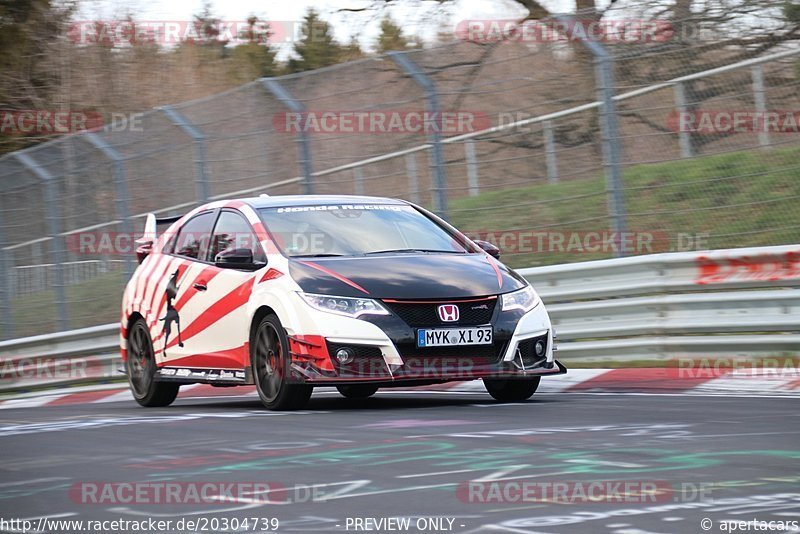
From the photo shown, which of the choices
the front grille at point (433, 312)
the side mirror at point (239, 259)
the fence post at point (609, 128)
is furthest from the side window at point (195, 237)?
the fence post at point (609, 128)

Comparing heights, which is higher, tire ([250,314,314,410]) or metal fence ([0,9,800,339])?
metal fence ([0,9,800,339])

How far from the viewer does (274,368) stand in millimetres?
8773

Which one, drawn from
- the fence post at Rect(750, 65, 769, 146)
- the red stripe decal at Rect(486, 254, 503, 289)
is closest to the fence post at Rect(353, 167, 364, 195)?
the fence post at Rect(750, 65, 769, 146)

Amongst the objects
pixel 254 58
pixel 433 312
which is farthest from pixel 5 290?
pixel 254 58

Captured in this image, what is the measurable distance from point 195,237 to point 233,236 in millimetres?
735

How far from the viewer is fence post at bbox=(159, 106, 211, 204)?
47.8 feet

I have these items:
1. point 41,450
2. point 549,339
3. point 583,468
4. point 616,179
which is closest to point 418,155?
point 616,179

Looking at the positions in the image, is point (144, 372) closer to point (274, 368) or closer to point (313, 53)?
point (274, 368)

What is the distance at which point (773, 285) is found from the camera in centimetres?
1016

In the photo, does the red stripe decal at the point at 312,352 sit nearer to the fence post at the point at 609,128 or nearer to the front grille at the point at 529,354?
the front grille at the point at 529,354

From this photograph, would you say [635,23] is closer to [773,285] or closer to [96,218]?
[773,285]

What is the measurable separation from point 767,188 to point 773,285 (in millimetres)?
1309

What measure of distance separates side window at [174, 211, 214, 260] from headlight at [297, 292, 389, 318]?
6.33ft

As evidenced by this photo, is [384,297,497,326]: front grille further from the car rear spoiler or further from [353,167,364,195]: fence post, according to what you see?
[353,167,364,195]: fence post
